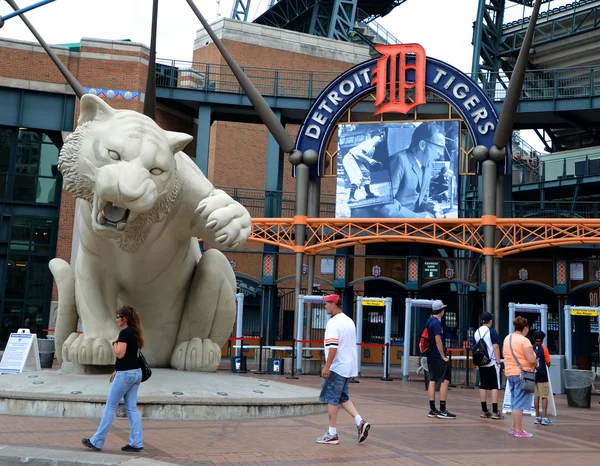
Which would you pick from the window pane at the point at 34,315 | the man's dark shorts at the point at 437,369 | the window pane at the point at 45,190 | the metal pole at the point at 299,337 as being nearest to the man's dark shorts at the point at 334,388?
the man's dark shorts at the point at 437,369

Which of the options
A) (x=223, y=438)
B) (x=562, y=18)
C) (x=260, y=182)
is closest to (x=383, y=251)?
(x=260, y=182)

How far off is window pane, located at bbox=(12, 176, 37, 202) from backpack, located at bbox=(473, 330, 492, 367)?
21.8m

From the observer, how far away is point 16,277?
2720 cm

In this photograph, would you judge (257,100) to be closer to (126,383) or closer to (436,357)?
(436,357)

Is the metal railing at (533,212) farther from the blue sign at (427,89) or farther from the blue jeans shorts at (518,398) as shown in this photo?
the blue jeans shorts at (518,398)

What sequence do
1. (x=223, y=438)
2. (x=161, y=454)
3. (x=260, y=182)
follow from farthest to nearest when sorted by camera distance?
(x=260, y=182) < (x=223, y=438) < (x=161, y=454)

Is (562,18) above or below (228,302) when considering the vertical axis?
above

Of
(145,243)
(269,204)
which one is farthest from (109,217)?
(269,204)

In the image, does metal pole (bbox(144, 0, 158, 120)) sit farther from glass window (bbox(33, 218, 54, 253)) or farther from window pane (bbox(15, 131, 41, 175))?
window pane (bbox(15, 131, 41, 175))

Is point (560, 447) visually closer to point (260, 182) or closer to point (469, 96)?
point (469, 96)

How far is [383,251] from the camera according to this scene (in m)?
34.6

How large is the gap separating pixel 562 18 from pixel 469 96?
69.7ft

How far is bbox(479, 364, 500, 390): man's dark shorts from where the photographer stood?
410 inches

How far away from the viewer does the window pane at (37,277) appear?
1074 inches
